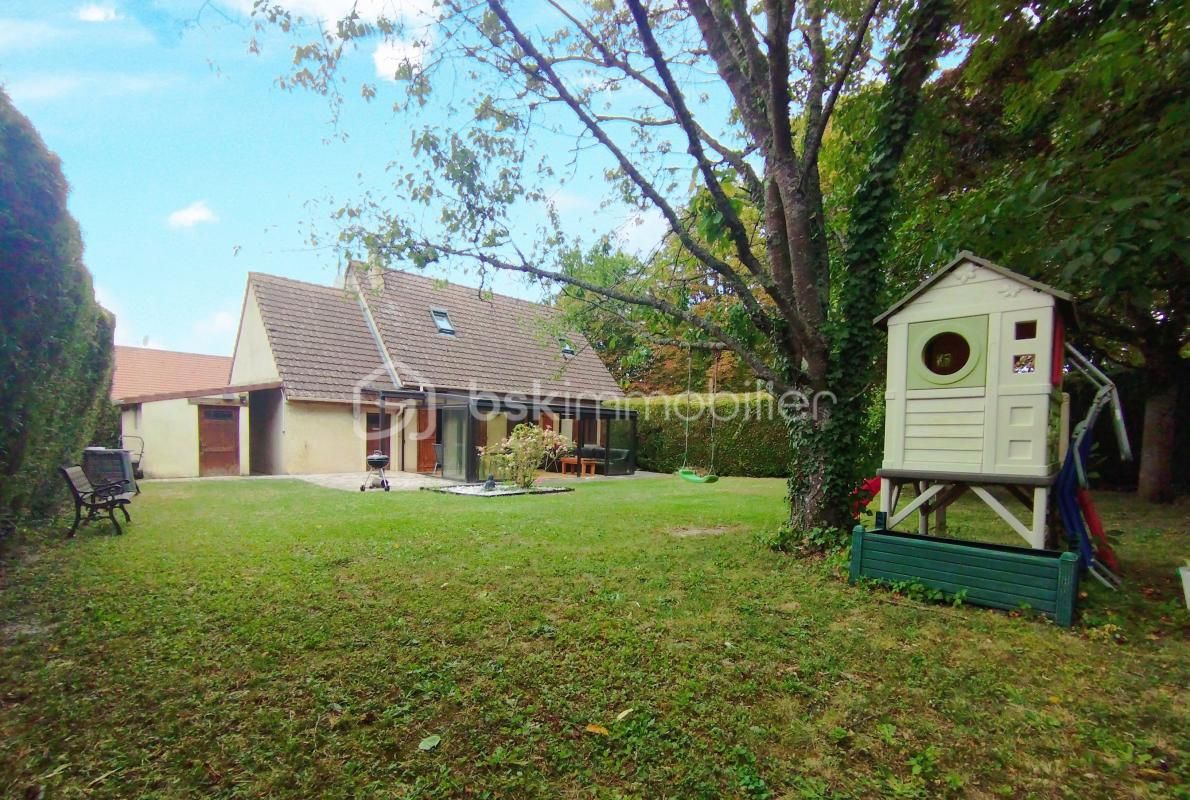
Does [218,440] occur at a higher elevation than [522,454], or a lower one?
lower

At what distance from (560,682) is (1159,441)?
12.2 metres

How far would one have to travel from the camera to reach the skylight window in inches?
704

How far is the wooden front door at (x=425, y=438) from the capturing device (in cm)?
1630

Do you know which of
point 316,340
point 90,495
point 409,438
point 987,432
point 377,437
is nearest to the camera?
point 987,432

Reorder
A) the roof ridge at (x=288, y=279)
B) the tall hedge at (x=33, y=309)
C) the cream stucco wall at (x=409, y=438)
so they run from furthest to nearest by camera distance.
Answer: the roof ridge at (x=288, y=279), the cream stucco wall at (x=409, y=438), the tall hedge at (x=33, y=309)

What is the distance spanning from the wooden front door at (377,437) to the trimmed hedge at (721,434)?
7.37 metres

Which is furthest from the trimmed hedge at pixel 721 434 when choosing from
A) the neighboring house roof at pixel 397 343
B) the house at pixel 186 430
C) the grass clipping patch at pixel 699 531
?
the house at pixel 186 430

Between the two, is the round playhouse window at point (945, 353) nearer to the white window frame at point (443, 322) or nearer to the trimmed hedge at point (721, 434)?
the trimmed hedge at point (721, 434)

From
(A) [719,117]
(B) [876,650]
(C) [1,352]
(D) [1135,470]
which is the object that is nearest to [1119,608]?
(B) [876,650]

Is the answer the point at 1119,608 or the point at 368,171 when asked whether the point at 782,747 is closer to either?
the point at 1119,608

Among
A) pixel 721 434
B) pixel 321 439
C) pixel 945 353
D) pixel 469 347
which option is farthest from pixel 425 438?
pixel 945 353

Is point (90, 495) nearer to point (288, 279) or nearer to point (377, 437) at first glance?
point (377, 437)

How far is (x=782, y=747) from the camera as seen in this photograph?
2305 mm

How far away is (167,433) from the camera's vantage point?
1391 cm
